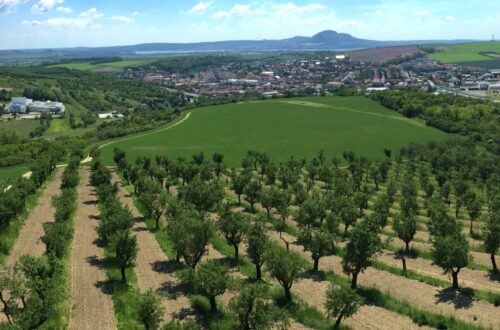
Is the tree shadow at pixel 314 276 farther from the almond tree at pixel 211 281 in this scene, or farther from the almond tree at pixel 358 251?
the almond tree at pixel 211 281

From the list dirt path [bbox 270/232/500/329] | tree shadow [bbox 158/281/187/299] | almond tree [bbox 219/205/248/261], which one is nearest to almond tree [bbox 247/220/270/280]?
almond tree [bbox 219/205/248/261]

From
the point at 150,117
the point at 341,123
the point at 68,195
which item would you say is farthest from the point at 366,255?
the point at 150,117

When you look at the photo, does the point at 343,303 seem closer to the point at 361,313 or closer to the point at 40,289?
the point at 361,313

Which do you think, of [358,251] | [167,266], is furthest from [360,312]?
[167,266]

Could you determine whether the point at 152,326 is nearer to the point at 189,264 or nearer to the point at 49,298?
the point at 49,298

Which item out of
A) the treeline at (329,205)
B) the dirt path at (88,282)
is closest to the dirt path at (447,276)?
the treeline at (329,205)
